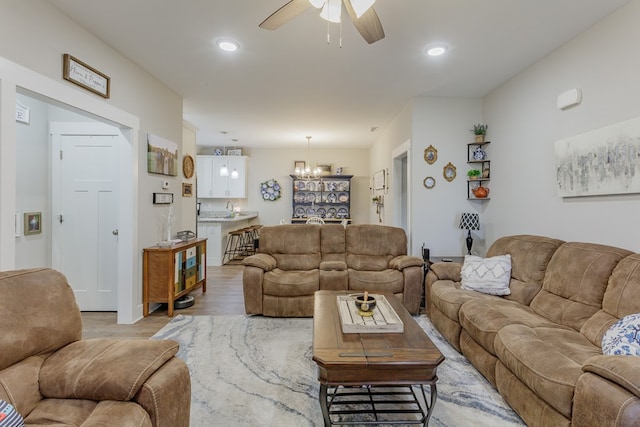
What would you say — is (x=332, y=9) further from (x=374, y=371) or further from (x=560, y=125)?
(x=560, y=125)

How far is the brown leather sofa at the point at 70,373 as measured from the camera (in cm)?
115

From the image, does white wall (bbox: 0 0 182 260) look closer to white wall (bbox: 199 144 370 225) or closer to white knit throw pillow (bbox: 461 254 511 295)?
white knit throw pillow (bbox: 461 254 511 295)

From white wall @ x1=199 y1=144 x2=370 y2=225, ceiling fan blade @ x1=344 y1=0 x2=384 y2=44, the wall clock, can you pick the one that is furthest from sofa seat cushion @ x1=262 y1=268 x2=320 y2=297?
white wall @ x1=199 y1=144 x2=370 y2=225

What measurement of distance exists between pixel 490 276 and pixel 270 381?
2.13 m

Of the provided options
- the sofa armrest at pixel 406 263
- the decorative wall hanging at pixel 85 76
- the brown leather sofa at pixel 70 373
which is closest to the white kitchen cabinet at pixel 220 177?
the decorative wall hanging at pixel 85 76

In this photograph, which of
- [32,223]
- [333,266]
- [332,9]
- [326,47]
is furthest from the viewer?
[333,266]

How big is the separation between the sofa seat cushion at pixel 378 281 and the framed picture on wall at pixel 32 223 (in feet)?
11.2

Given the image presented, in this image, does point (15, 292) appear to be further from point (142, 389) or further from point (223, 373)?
point (223, 373)

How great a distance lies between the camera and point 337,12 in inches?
72.9

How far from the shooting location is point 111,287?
356cm

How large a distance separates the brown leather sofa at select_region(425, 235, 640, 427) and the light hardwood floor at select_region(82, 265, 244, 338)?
2567 millimetres

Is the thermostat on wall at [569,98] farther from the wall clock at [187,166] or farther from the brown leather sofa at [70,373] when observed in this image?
the wall clock at [187,166]

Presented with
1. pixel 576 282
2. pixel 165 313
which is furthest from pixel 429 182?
pixel 165 313

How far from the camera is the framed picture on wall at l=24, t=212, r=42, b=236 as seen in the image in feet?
9.98
